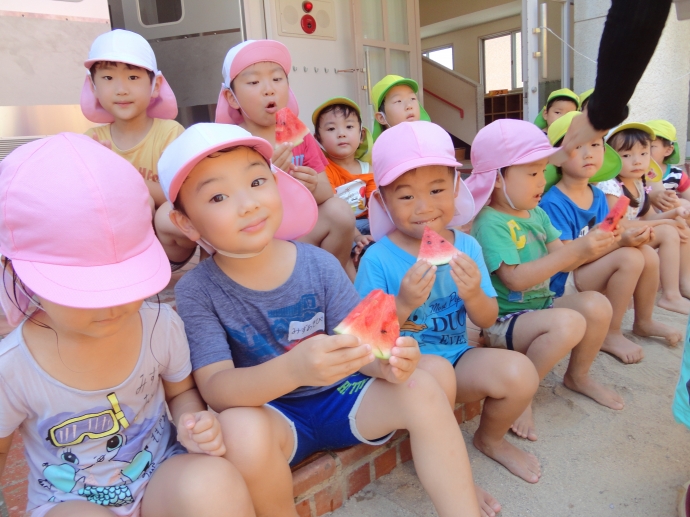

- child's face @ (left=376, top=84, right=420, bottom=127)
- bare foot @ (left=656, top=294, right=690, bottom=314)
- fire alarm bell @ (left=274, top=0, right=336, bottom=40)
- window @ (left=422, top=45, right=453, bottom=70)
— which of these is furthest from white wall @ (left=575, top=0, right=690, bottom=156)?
window @ (left=422, top=45, right=453, bottom=70)

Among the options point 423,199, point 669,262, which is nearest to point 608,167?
point 669,262

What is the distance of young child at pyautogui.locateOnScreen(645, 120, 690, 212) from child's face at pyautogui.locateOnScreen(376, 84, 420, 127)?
1.93m

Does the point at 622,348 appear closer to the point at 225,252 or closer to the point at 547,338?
the point at 547,338

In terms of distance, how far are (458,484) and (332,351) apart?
0.65 meters

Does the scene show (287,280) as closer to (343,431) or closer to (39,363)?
(343,431)

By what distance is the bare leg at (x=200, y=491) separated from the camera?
1.41m

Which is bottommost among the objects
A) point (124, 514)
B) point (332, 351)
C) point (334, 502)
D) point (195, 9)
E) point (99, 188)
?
point (334, 502)

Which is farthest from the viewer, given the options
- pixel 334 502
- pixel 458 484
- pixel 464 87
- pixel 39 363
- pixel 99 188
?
pixel 464 87

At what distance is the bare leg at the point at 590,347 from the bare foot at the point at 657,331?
0.90 metres

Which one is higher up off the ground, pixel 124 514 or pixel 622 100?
pixel 622 100

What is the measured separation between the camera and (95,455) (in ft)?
5.00

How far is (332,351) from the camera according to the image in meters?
1.50

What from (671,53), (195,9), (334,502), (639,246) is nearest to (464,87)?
(671,53)

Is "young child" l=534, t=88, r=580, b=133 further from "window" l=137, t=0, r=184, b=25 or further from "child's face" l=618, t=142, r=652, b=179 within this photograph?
"window" l=137, t=0, r=184, b=25
